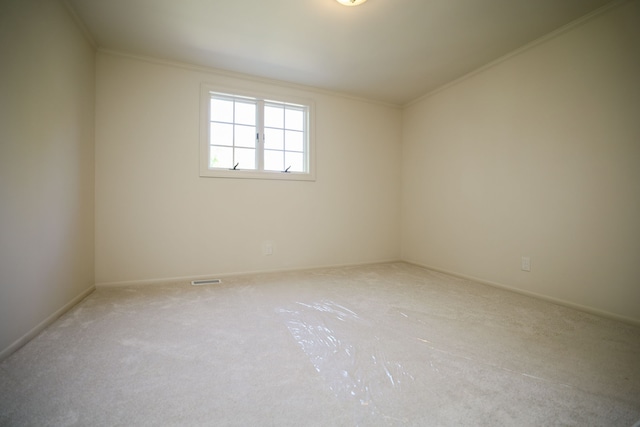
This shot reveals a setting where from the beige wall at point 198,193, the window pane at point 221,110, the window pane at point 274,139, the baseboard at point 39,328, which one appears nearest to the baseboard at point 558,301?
the beige wall at point 198,193

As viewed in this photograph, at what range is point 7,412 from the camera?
40.4 inches

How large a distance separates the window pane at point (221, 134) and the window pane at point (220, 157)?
0.07 metres

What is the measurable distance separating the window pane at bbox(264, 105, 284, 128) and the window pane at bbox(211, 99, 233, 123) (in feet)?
1.38

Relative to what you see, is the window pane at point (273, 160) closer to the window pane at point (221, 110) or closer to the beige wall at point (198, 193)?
the beige wall at point (198, 193)

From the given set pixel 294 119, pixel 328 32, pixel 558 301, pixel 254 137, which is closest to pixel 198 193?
pixel 254 137

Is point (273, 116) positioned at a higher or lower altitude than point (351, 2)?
lower

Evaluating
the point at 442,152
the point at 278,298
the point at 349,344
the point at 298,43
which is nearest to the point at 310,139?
the point at 298,43

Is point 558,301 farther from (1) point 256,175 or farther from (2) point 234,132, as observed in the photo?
(2) point 234,132

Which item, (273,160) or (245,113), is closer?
(245,113)

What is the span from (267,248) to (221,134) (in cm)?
148

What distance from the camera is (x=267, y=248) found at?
3369 millimetres

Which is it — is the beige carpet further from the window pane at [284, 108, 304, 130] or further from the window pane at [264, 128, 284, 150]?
the window pane at [284, 108, 304, 130]

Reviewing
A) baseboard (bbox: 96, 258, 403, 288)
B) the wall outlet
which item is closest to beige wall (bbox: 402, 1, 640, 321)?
baseboard (bbox: 96, 258, 403, 288)

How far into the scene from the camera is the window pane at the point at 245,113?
329cm
